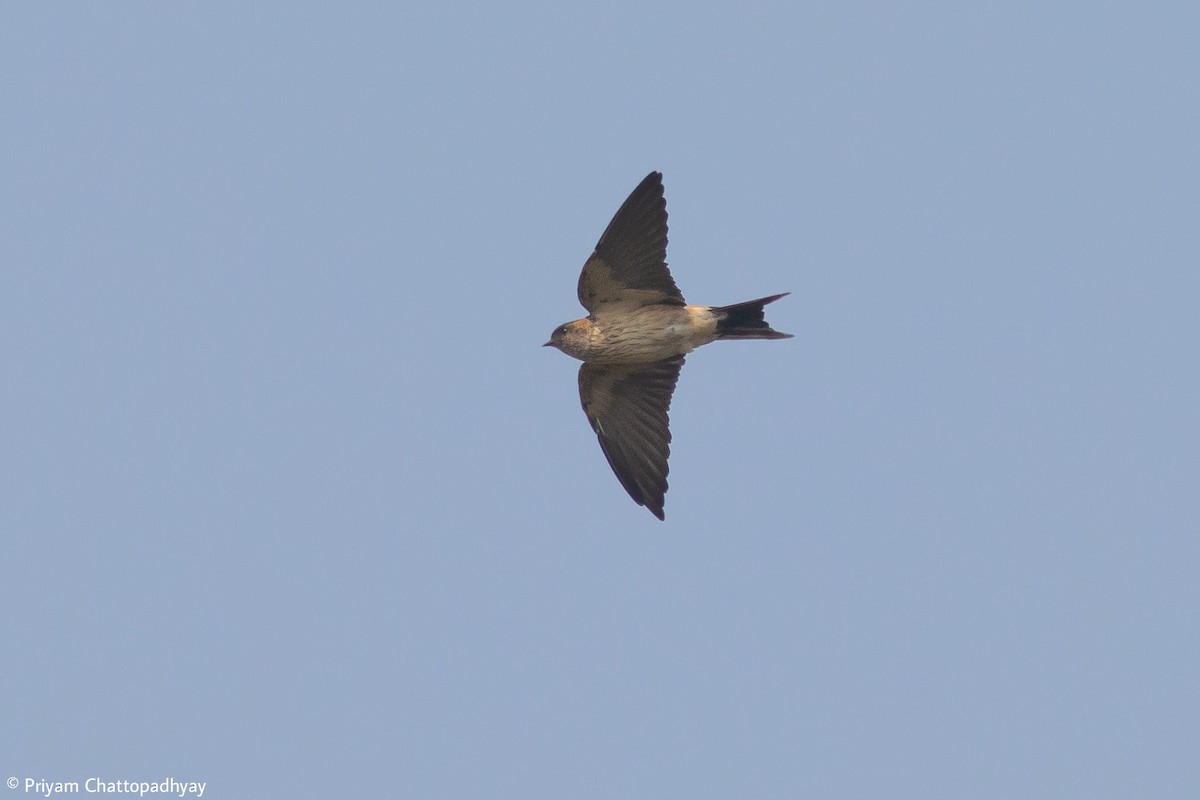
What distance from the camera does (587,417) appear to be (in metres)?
13.6

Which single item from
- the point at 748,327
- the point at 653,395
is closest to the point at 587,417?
the point at 653,395

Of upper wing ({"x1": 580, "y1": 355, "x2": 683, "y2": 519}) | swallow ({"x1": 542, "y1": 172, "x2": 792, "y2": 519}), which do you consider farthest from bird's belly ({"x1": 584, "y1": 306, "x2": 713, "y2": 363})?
upper wing ({"x1": 580, "y1": 355, "x2": 683, "y2": 519})

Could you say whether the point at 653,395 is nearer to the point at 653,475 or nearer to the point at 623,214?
the point at 653,475

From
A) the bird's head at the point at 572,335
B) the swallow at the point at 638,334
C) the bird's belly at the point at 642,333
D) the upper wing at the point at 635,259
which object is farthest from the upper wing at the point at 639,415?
the upper wing at the point at 635,259

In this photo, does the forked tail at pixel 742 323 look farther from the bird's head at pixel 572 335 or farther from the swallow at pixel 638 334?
the bird's head at pixel 572 335

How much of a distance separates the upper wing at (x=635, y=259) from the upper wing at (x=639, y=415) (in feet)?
2.33

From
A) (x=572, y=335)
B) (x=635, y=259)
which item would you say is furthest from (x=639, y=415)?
(x=635, y=259)

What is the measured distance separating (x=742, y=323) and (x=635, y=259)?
1041 mm

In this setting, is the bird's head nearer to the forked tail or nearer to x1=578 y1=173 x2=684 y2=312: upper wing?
x1=578 y1=173 x2=684 y2=312: upper wing

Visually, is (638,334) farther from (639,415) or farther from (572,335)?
(639,415)

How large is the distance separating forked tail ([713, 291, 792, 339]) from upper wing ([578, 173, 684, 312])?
0.37 meters

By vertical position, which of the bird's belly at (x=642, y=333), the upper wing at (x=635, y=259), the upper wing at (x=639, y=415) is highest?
the upper wing at (x=635, y=259)

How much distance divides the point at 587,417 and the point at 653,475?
75 centimetres

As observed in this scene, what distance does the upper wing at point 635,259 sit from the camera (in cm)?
1252
